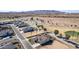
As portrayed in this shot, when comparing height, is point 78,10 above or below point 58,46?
above

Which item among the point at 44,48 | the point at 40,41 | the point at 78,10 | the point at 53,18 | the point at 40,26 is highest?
the point at 78,10
